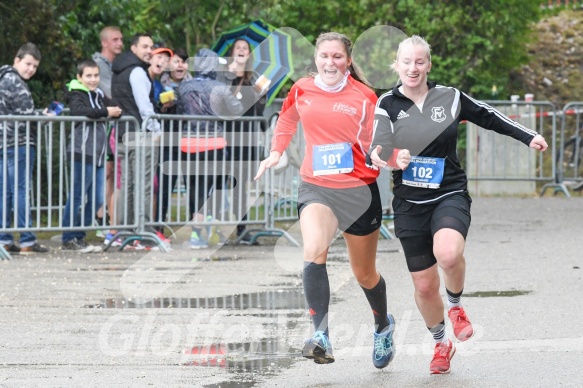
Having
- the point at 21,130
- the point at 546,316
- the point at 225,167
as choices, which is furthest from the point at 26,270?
the point at 546,316

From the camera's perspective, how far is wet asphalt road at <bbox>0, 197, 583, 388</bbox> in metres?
6.73

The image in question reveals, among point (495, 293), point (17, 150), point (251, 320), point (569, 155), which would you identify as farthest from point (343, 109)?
point (569, 155)

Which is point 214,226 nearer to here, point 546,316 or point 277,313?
point 277,313

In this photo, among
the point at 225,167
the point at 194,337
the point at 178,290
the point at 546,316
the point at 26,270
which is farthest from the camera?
the point at 225,167

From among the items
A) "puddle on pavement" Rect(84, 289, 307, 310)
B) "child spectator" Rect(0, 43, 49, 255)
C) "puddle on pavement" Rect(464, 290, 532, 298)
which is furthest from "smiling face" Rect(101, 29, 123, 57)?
"puddle on pavement" Rect(464, 290, 532, 298)

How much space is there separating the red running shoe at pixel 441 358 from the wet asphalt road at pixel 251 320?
6 centimetres

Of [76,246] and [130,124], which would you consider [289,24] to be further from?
[76,246]

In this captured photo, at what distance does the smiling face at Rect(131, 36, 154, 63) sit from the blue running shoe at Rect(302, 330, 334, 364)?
7.32m

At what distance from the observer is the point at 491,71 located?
23156 mm

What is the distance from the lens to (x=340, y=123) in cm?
711

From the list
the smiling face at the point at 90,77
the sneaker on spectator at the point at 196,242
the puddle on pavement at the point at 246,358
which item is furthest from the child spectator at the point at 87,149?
the puddle on pavement at the point at 246,358

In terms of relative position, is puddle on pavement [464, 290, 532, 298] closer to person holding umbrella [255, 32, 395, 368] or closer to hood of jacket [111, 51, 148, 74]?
person holding umbrella [255, 32, 395, 368]

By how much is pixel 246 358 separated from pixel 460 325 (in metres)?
1.24

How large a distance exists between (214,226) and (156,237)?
3.77 ft
